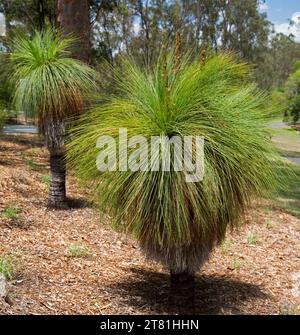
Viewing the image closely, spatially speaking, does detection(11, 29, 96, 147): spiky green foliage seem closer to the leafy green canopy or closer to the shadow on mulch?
the leafy green canopy

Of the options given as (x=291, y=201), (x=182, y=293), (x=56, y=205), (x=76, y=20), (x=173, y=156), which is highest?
(x=76, y=20)

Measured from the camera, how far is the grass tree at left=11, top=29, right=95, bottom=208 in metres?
6.21

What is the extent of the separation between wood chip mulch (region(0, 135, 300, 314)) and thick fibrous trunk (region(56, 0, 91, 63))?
2.30 metres

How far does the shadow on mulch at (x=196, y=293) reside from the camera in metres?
4.69

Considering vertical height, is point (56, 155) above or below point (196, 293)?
above

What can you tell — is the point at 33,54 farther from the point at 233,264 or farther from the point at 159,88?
the point at 233,264

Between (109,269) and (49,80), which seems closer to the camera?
(109,269)

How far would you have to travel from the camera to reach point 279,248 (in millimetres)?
7191

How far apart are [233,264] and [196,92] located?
290cm

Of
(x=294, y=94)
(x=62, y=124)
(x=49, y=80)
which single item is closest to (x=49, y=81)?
(x=49, y=80)

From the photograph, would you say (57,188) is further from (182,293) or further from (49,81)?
(182,293)

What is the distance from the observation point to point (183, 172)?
3791mm

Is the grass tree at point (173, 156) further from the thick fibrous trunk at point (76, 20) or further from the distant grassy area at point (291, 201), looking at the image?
the distant grassy area at point (291, 201)

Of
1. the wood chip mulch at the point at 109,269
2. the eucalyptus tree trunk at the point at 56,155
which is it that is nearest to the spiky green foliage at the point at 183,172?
the wood chip mulch at the point at 109,269
